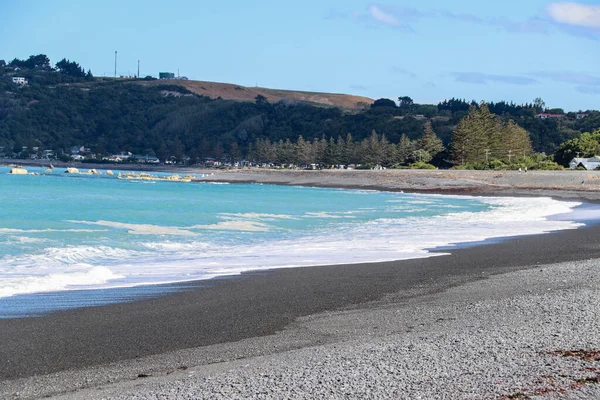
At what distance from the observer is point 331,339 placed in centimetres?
673

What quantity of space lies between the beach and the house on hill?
63739 millimetres

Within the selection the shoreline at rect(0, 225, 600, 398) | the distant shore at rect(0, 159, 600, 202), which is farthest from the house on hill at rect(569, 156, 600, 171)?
the shoreline at rect(0, 225, 600, 398)

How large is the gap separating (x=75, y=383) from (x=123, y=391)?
0.54 m

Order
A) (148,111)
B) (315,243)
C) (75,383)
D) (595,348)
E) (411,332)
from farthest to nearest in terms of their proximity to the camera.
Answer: (148,111) → (315,243) → (411,332) → (595,348) → (75,383)

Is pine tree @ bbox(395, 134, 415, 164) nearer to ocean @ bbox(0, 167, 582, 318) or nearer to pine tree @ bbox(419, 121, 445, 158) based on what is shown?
pine tree @ bbox(419, 121, 445, 158)

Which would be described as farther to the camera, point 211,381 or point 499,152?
point 499,152

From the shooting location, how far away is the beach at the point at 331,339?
512cm

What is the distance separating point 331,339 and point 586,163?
232 feet

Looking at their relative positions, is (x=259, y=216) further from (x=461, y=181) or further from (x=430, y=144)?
(x=430, y=144)

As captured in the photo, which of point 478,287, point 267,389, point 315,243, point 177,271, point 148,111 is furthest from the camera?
point 148,111

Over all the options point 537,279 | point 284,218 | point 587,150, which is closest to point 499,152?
point 587,150

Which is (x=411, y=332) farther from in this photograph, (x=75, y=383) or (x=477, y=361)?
(x=75, y=383)

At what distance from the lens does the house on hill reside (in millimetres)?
70312

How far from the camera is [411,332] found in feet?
22.5
